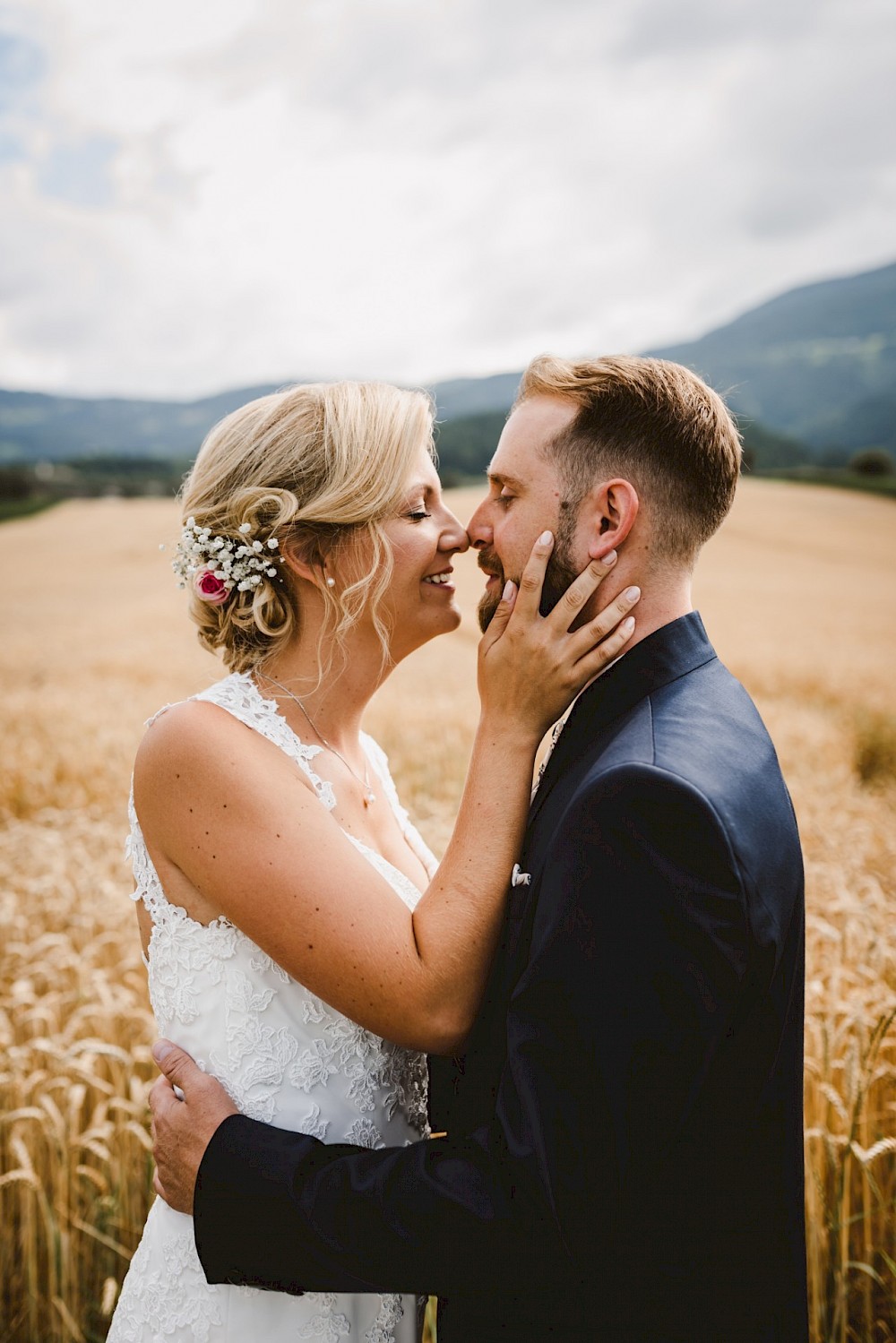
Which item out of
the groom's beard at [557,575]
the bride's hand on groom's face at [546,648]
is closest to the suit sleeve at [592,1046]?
the bride's hand on groom's face at [546,648]

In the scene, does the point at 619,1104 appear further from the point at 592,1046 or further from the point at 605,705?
the point at 605,705

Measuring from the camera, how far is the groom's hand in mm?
2498

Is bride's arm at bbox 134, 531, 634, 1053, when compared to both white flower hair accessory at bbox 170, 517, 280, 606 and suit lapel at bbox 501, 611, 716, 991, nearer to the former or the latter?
suit lapel at bbox 501, 611, 716, 991

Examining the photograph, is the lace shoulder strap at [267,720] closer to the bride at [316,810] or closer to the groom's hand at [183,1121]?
the bride at [316,810]

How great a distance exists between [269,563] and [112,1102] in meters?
2.66

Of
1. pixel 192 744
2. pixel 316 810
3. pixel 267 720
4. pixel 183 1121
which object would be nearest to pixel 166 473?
pixel 267 720

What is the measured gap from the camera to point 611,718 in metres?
2.31

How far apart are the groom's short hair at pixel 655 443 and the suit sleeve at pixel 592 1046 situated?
905 millimetres

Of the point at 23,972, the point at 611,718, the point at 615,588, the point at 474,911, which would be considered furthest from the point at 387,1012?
the point at 23,972

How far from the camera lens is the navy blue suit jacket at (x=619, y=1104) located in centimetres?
188

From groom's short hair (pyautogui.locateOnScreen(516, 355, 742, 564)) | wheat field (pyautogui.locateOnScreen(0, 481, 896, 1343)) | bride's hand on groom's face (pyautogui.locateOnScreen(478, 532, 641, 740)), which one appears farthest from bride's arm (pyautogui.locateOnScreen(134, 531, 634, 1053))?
wheat field (pyautogui.locateOnScreen(0, 481, 896, 1343))

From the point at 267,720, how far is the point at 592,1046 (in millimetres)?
1422

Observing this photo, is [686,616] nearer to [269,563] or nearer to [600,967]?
[600,967]

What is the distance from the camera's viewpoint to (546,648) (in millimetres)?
2504
